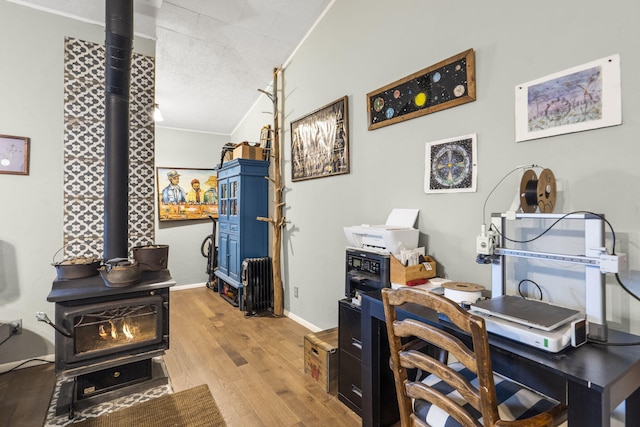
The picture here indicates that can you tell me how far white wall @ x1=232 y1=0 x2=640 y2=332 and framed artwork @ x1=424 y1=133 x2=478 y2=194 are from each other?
4 centimetres

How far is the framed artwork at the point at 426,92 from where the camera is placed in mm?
1804

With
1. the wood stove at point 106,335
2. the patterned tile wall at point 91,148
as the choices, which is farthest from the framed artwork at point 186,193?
the wood stove at point 106,335

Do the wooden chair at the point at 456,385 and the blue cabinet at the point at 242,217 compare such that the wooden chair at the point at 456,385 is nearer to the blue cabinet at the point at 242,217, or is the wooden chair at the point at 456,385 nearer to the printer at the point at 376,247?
the printer at the point at 376,247

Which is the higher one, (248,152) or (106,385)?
(248,152)

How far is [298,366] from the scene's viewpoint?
248cm

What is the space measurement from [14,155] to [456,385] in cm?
321

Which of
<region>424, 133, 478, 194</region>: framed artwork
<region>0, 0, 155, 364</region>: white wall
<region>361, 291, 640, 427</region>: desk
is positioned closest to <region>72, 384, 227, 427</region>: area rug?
<region>0, 0, 155, 364</region>: white wall

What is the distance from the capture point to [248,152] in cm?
389

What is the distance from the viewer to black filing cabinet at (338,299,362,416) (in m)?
1.92

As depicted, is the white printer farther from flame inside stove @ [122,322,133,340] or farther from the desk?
flame inside stove @ [122,322,133,340]

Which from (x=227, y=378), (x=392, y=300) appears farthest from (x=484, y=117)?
(x=227, y=378)

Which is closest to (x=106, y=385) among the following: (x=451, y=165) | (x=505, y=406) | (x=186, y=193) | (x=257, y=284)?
(x=257, y=284)

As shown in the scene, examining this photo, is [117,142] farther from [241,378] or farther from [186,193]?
[186,193]

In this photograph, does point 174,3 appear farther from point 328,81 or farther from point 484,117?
point 484,117
